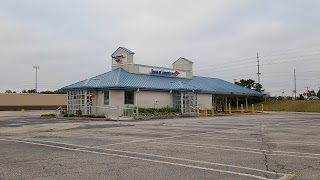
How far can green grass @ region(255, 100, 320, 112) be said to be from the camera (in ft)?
184

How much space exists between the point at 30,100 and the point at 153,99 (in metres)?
39.1

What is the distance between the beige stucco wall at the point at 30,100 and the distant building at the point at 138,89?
33.1 meters

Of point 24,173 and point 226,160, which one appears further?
point 226,160

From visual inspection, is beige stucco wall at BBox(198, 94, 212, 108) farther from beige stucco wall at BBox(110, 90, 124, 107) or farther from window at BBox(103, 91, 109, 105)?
window at BBox(103, 91, 109, 105)

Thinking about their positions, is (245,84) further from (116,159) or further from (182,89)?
(116,159)

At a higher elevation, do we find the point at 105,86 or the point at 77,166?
the point at 105,86

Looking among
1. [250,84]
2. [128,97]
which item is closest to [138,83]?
[128,97]

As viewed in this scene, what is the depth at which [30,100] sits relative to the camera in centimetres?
7088

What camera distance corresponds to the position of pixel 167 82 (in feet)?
145

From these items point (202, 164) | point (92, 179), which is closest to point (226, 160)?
point (202, 164)

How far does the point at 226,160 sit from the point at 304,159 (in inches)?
80.6

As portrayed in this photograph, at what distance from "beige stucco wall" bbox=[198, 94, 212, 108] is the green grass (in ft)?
55.8

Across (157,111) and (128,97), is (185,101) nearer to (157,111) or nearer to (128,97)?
(157,111)

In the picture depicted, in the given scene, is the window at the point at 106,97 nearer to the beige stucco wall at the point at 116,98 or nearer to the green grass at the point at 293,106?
the beige stucco wall at the point at 116,98
